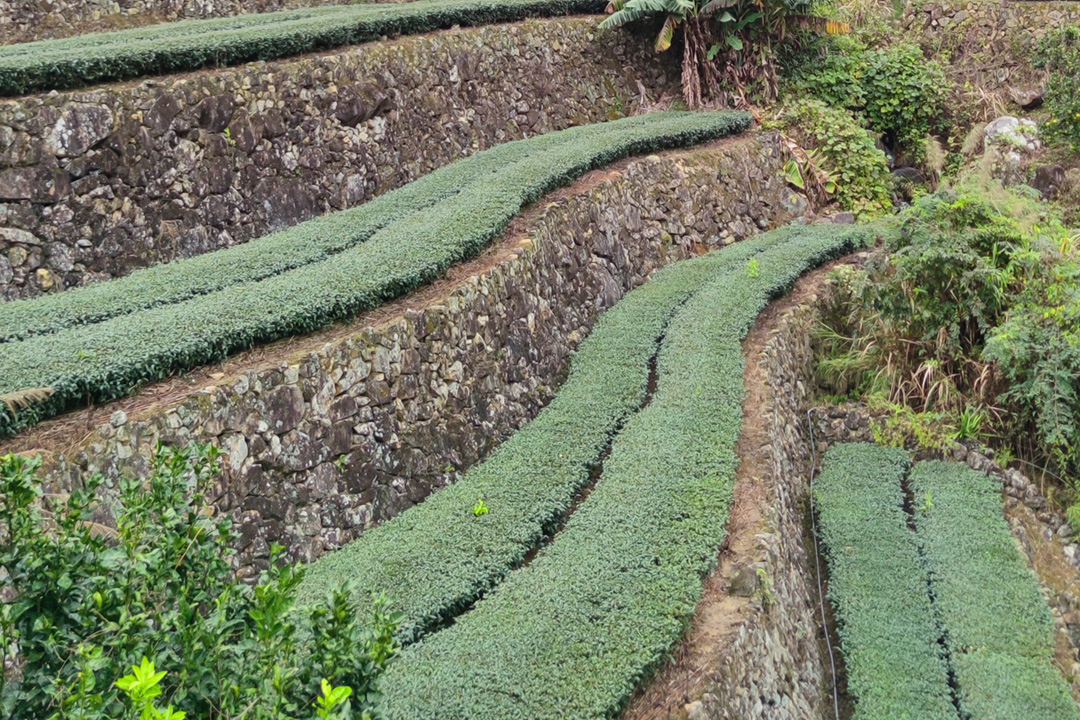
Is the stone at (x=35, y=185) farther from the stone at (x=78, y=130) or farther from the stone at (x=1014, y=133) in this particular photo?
the stone at (x=1014, y=133)

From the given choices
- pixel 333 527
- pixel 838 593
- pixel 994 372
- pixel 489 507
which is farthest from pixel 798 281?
pixel 333 527

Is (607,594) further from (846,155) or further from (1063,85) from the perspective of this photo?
(1063,85)

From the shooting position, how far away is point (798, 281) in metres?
12.5

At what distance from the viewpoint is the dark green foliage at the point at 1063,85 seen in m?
16.0

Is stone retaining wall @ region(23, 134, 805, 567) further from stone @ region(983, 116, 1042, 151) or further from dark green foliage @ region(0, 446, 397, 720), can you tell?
stone @ region(983, 116, 1042, 151)

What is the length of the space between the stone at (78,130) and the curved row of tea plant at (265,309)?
293 cm

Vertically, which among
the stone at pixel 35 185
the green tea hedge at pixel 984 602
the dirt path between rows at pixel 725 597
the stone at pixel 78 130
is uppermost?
the stone at pixel 78 130

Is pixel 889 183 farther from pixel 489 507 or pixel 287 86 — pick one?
pixel 489 507

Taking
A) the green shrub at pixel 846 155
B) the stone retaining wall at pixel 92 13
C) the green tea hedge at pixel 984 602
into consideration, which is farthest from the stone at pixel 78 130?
the green shrub at pixel 846 155

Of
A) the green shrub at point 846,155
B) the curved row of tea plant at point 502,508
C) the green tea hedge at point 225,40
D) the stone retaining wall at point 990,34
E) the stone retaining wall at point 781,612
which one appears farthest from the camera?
the stone retaining wall at point 990,34

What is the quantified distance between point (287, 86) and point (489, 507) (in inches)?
290

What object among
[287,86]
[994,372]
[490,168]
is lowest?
[994,372]

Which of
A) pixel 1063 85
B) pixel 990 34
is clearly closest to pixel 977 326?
pixel 1063 85

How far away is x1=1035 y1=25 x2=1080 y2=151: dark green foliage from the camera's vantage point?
15984 mm
